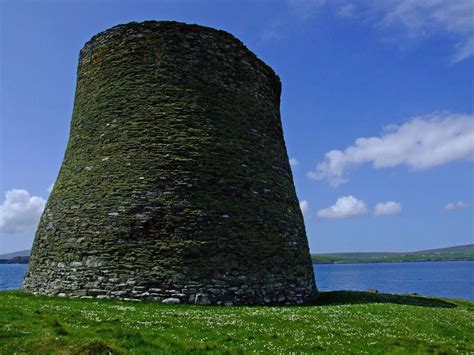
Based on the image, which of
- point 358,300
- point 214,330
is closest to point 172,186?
point 214,330

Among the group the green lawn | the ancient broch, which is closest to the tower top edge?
the ancient broch

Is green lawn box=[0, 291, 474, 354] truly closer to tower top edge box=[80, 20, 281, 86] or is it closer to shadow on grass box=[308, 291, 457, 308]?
shadow on grass box=[308, 291, 457, 308]

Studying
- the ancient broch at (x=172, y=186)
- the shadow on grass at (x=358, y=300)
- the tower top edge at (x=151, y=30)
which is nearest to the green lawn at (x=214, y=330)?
the ancient broch at (x=172, y=186)

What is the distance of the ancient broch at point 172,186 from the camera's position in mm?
17781

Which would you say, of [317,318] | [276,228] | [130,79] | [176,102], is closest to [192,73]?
[176,102]

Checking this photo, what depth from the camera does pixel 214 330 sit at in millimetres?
11602

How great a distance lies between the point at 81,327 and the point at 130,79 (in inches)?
540

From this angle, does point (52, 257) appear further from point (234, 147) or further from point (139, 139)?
point (234, 147)

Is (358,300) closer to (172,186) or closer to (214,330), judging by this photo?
(172,186)

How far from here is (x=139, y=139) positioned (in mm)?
19797

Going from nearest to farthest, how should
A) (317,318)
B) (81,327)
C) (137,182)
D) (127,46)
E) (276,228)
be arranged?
(81,327) < (317,318) < (137,182) < (276,228) < (127,46)

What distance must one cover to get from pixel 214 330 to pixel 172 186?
28.0 ft

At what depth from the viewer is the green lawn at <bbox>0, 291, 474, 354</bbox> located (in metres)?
9.41

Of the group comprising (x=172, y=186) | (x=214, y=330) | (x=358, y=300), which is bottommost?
(x=358, y=300)
